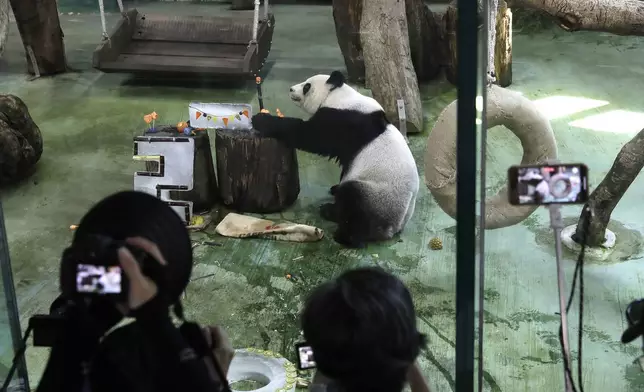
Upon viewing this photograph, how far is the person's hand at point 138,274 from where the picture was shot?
1.07 meters

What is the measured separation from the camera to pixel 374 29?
390 cm

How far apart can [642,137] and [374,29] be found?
5.41ft

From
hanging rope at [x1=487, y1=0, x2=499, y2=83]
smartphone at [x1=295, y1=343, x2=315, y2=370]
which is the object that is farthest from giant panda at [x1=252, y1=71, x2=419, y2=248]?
smartphone at [x1=295, y1=343, x2=315, y2=370]

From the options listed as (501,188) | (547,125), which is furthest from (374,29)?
(501,188)

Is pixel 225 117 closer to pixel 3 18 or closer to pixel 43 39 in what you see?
pixel 3 18

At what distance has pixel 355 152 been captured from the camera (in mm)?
3010

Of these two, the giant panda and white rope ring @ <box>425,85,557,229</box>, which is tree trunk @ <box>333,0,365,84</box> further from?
white rope ring @ <box>425,85,557,229</box>

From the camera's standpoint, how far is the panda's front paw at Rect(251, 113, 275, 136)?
127 inches

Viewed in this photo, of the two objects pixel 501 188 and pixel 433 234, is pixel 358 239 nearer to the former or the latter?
pixel 433 234

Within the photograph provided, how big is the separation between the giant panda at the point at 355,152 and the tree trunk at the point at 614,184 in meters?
0.70

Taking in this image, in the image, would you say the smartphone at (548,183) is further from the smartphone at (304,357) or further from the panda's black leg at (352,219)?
the panda's black leg at (352,219)

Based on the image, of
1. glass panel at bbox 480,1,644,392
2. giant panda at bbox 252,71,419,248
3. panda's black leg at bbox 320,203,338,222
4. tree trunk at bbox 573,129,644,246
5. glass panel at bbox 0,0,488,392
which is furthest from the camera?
panda's black leg at bbox 320,203,338,222

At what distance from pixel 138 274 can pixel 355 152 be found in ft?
6.53

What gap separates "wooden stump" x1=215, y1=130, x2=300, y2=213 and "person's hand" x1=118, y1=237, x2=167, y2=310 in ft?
7.14
